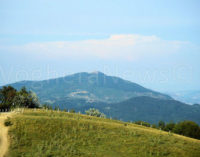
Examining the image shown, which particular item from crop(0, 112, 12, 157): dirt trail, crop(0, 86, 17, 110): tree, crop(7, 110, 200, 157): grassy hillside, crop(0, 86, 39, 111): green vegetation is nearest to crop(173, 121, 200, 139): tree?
crop(0, 86, 39, 111): green vegetation

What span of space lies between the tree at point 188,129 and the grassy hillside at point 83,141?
292 ft

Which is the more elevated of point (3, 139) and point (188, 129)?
point (3, 139)

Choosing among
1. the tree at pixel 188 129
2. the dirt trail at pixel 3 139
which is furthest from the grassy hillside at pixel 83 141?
the tree at pixel 188 129

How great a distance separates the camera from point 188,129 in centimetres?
15488

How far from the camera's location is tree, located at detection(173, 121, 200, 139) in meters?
153

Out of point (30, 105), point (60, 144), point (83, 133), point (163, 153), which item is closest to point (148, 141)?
point (163, 153)

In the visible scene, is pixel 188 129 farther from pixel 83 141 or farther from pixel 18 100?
pixel 83 141

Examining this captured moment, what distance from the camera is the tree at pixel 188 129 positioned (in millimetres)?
152850

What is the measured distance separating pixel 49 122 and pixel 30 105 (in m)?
61.0

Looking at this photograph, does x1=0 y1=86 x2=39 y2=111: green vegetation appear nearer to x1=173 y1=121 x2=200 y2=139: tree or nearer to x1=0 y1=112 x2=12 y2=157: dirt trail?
x1=0 y1=112 x2=12 y2=157: dirt trail

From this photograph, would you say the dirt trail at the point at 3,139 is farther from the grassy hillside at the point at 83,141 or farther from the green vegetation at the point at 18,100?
the green vegetation at the point at 18,100

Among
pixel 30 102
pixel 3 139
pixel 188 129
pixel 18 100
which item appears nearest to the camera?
pixel 3 139

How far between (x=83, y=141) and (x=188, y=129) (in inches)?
4352

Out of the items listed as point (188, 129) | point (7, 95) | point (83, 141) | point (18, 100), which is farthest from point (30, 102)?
point (188, 129)
